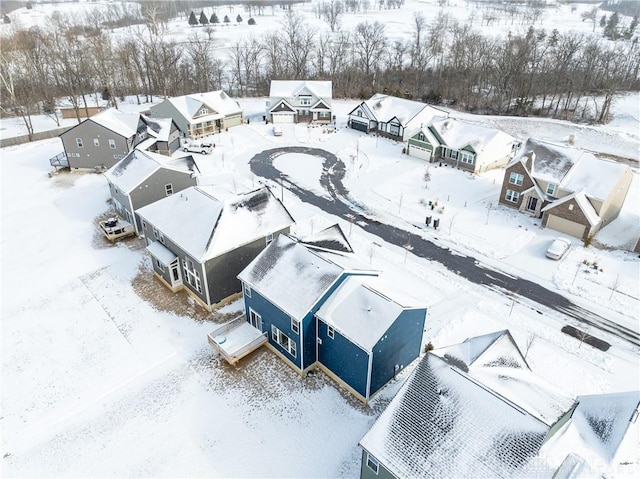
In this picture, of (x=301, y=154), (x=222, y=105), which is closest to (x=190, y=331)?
Answer: (x=301, y=154)

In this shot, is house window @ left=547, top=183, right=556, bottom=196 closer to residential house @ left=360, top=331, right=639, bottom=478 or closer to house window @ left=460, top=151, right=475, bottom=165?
house window @ left=460, top=151, right=475, bottom=165

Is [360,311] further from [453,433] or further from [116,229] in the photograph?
[116,229]


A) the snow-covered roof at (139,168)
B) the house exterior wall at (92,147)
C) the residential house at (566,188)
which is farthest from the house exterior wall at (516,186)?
the house exterior wall at (92,147)

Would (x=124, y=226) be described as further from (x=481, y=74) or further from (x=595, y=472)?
(x=481, y=74)

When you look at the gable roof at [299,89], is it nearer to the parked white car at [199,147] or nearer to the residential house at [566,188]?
the parked white car at [199,147]

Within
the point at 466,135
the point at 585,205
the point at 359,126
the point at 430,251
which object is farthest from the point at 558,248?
the point at 359,126

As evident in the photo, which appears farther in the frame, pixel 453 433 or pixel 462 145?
pixel 462 145
